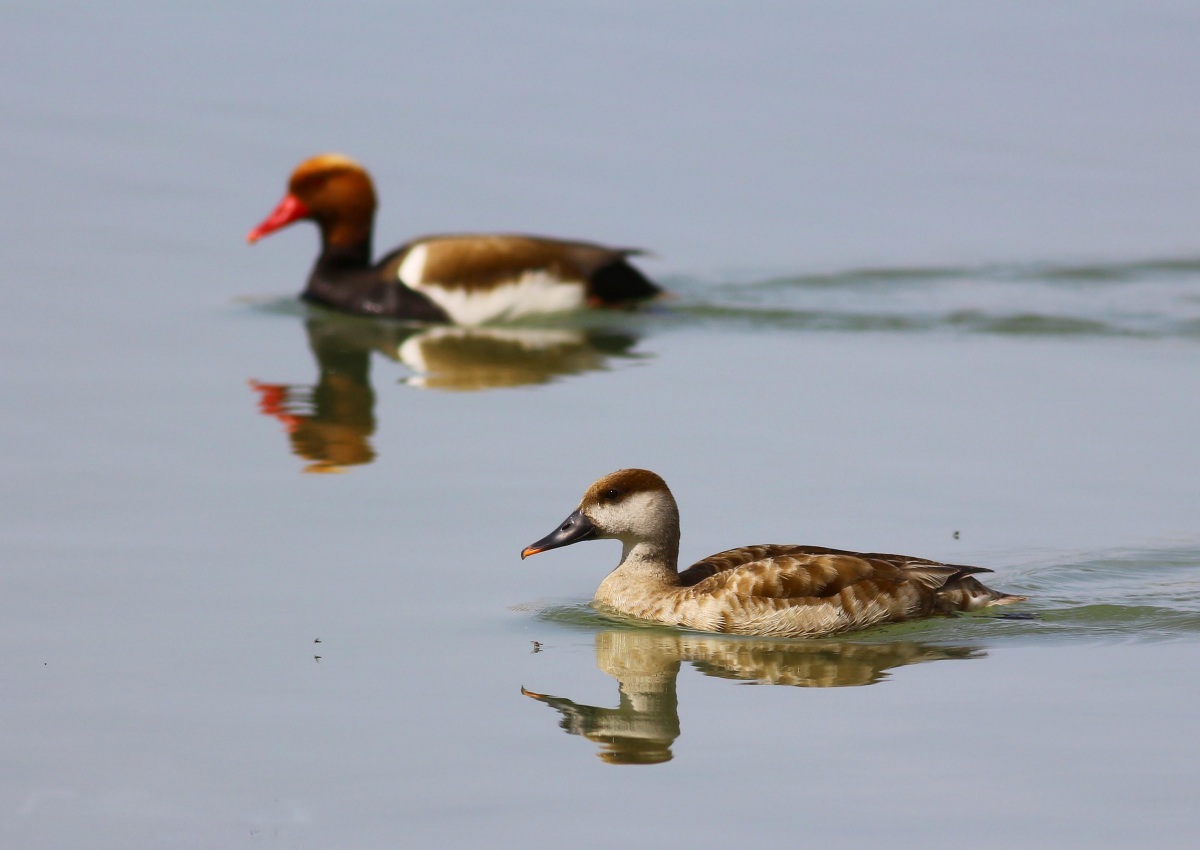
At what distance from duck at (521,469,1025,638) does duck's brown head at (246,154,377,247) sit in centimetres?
971

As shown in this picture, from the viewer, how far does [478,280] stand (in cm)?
1778

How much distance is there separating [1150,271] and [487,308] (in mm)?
6197

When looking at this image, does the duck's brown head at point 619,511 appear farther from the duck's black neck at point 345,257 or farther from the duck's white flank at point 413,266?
the duck's black neck at point 345,257

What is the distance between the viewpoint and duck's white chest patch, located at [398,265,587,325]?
1786cm

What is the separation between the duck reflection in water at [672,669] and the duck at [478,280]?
8624mm

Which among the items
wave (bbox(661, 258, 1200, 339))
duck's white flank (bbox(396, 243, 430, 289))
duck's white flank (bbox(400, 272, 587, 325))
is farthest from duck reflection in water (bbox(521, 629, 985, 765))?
duck's white flank (bbox(396, 243, 430, 289))

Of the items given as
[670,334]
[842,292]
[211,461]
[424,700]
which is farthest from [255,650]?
[842,292]

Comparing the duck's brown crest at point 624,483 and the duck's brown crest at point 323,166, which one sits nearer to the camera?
the duck's brown crest at point 624,483

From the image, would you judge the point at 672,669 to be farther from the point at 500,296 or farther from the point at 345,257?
the point at 345,257

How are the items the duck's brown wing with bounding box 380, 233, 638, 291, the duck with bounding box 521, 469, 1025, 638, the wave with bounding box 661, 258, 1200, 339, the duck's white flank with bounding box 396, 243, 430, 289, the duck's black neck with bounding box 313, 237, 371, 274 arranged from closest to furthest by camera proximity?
1. the duck with bounding box 521, 469, 1025, 638
2. the wave with bounding box 661, 258, 1200, 339
3. the duck's brown wing with bounding box 380, 233, 638, 291
4. the duck's white flank with bounding box 396, 243, 430, 289
5. the duck's black neck with bounding box 313, 237, 371, 274

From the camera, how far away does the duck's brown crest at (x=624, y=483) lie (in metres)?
9.42

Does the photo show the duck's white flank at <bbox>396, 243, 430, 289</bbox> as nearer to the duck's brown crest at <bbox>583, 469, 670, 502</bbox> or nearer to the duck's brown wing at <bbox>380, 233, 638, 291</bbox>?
the duck's brown wing at <bbox>380, 233, 638, 291</bbox>

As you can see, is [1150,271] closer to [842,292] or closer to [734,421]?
[842,292]

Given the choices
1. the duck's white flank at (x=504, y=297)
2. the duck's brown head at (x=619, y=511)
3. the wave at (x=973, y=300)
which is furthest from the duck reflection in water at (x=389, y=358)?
the duck's brown head at (x=619, y=511)
